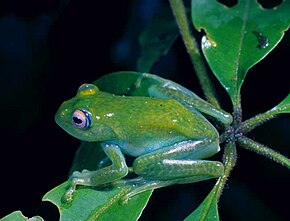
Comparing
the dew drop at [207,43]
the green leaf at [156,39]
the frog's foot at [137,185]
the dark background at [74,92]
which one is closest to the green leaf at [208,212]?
the frog's foot at [137,185]

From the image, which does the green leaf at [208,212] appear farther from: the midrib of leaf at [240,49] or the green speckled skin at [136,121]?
the midrib of leaf at [240,49]

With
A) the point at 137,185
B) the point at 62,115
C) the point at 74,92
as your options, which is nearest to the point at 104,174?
the point at 137,185

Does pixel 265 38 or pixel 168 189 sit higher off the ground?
pixel 265 38

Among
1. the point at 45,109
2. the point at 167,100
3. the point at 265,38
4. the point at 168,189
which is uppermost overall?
the point at 265,38

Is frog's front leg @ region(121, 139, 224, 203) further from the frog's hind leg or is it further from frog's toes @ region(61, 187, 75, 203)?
frog's toes @ region(61, 187, 75, 203)

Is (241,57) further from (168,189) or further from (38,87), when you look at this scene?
(38,87)

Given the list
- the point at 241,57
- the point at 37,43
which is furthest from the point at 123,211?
the point at 37,43
